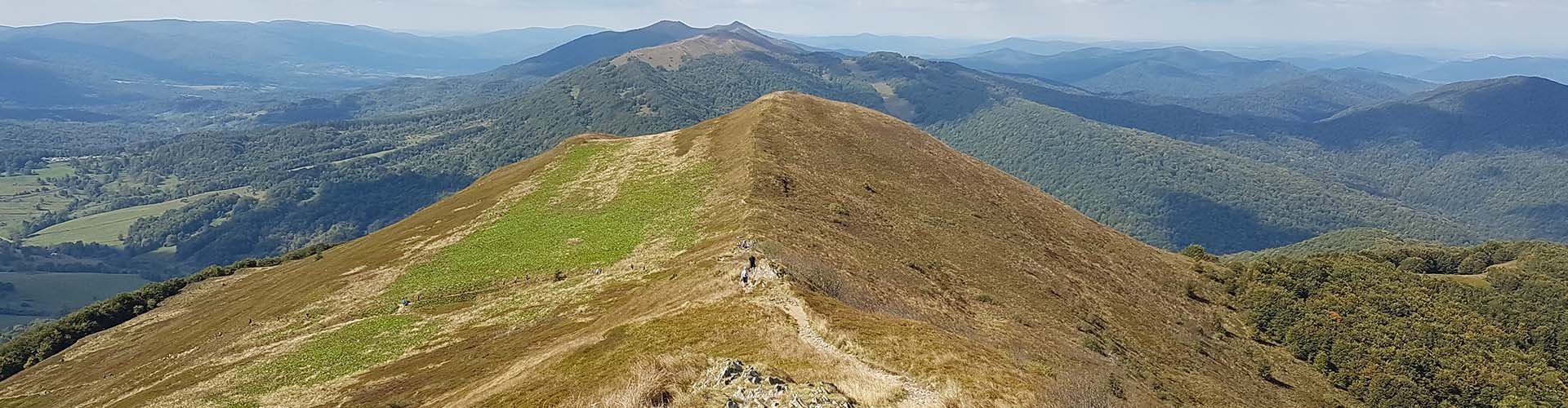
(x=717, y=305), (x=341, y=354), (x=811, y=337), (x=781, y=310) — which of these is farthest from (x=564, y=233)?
(x=811, y=337)

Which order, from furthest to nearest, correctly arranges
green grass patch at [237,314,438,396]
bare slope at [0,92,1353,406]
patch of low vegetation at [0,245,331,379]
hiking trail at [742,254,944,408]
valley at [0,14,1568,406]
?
1. patch of low vegetation at [0,245,331,379]
2. green grass patch at [237,314,438,396]
3. valley at [0,14,1568,406]
4. bare slope at [0,92,1353,406]
5. hiking trail at [742,254,944,408]

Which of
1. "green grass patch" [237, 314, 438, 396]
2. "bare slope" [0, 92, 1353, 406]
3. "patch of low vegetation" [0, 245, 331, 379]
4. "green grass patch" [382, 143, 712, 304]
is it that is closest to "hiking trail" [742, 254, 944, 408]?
"bare slope" [0, 92, 1353, 406]

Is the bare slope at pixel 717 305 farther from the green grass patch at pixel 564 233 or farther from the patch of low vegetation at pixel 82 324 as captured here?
the patch of low vegetation at pixel 82 324

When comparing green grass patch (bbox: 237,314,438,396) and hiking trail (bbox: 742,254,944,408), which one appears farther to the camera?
green grass patch (bbox: 237,314,438,396)

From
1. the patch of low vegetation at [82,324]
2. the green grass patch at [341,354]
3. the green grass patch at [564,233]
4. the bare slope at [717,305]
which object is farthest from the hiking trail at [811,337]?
A: the patch of low vegetation at [82,324]

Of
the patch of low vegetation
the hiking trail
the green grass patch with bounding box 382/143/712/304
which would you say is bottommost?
the patch of low vegetation

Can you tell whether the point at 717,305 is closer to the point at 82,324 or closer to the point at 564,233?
the point at 564,233

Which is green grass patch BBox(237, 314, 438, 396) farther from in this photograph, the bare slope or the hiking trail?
the hiking trail
